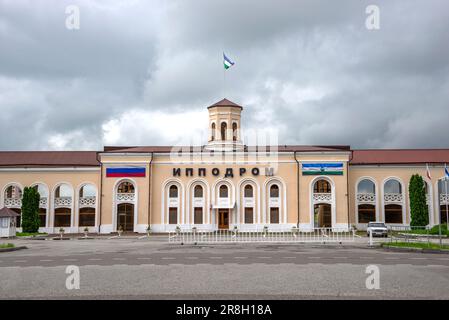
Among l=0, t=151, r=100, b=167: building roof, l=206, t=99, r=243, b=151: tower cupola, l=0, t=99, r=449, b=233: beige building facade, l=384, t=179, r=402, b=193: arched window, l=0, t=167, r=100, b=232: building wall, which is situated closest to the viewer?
l=0, t=99, r=449, b=233: beige building facade

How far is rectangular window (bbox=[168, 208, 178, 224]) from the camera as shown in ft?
146

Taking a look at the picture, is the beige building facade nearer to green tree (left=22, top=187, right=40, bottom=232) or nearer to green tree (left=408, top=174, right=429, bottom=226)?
green tree (left=408, top=174, right=429, bottom=226)

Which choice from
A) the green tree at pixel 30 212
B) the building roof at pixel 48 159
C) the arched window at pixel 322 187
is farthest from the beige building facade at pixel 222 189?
the green tree at pixel 30 212

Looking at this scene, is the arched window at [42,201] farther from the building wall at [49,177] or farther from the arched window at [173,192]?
the arched window at [173,192]

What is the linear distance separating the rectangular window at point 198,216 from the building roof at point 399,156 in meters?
15.8

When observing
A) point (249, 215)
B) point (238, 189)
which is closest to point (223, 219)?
point (249, 215)

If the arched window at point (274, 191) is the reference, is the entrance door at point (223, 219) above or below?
below

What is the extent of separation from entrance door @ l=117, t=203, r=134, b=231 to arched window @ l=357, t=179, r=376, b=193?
72.8 ft

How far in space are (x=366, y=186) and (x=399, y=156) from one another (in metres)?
5.32

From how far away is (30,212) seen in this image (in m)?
43.6

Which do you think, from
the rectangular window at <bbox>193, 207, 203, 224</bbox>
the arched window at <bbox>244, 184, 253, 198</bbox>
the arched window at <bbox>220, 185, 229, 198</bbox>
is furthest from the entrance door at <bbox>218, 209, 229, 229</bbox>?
the arched window at <bbox>244, 184, 253, 198</bbox>

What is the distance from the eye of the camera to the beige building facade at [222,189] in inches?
1743
